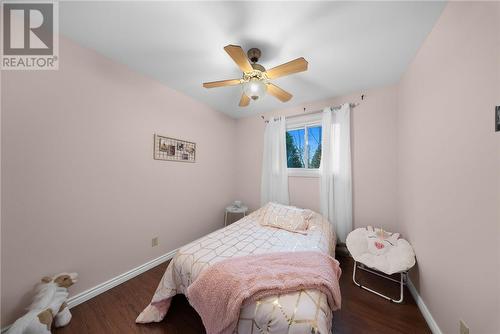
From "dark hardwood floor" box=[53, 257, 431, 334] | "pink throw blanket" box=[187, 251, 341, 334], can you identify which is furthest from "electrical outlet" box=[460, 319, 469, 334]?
"pink throw blanket" box=[187, 251, 341, 334]

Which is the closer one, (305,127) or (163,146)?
(163,146)

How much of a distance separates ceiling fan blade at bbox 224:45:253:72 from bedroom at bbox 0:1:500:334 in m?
0.02

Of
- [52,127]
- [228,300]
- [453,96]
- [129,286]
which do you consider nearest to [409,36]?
[453,96]

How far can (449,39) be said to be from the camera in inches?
44.5

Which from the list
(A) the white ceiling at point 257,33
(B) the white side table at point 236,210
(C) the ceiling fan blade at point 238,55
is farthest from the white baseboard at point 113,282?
(C) the ceiling fan blade at point 238,55

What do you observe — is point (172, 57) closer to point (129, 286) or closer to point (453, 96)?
point (453, 96)

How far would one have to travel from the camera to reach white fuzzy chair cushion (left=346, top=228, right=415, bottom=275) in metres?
1.54

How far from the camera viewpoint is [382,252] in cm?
176

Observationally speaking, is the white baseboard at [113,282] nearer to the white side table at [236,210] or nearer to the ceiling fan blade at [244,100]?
the white side table at [236,210]

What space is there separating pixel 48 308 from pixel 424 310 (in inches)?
116

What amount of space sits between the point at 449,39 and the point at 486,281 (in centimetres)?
148

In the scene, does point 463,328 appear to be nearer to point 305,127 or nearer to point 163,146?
point 305,127

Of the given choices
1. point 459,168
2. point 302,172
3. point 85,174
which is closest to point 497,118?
point 459,168

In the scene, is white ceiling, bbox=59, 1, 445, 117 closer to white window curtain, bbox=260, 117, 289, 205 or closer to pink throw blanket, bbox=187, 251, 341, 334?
white window curtain, bbox=260, 117, 289, 205
